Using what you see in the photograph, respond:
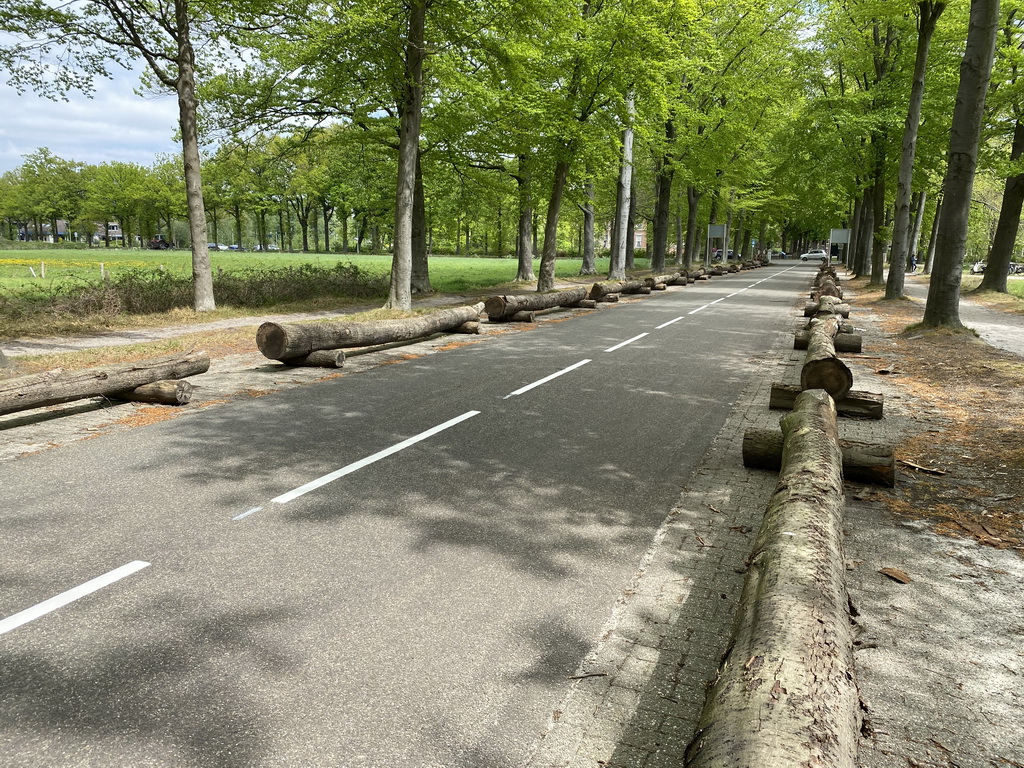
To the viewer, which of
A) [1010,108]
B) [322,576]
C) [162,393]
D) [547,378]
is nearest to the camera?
[322,576]

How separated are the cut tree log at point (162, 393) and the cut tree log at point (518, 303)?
971 cm

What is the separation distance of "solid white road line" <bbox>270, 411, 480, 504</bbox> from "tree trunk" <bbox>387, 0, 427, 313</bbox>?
1045 centimetres

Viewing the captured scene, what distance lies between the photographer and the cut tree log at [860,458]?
515cm

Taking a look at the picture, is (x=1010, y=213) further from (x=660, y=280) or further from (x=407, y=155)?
(x=407, y=155)

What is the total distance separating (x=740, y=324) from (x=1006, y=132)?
585 inches

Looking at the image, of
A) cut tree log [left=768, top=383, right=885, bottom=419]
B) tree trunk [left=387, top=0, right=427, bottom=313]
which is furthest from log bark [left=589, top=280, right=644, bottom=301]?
cut tree log [left=768, top=383, right=885, bottom=419]

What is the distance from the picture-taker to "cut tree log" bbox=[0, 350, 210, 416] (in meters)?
6.54

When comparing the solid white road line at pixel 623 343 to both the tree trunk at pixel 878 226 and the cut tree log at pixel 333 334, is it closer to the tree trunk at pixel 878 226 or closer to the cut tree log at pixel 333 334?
the cut tree log at pixel 333 334

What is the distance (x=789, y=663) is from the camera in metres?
2.22

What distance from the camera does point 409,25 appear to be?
15.6m

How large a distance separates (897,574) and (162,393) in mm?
7695

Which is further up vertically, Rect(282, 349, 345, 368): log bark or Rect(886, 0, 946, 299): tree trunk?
Rect(886, 0, 946, 299): tree trunk

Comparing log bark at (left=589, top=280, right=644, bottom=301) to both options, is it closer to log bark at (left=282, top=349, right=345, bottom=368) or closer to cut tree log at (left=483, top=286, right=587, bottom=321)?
cut tree log at (left=483, top=286, right=587, bottom=321)

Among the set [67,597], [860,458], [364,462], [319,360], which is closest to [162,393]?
[319,360]
